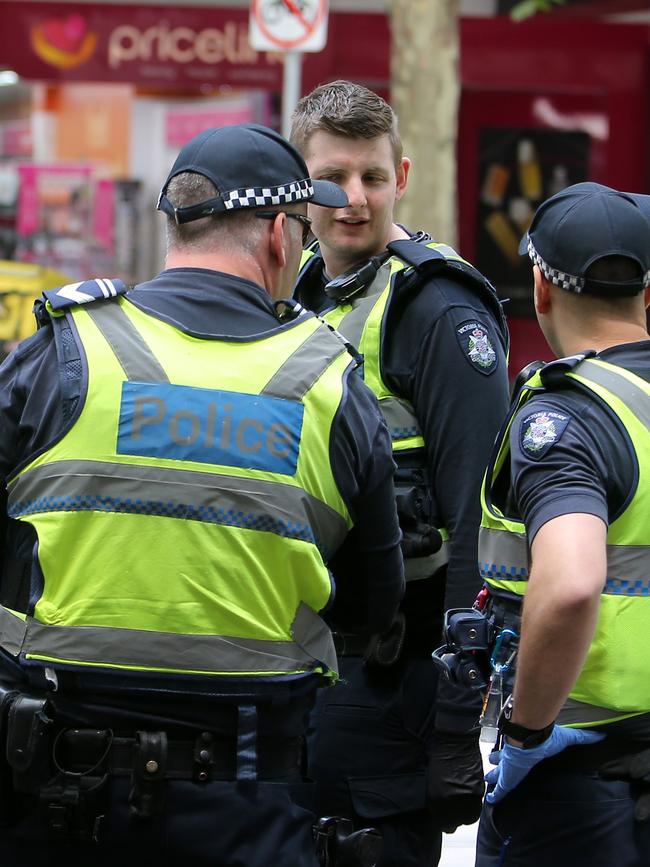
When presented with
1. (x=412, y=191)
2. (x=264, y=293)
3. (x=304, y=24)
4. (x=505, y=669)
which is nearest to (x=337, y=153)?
(x=264, y=293)

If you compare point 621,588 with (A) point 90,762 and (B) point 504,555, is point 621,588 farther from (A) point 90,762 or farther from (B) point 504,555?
(A) point 90,762

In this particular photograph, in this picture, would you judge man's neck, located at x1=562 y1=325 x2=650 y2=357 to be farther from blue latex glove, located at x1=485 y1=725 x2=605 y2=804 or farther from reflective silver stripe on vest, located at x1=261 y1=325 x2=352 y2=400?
blue latex glove, located at x1=485 y1=725 x2=605 y2=804

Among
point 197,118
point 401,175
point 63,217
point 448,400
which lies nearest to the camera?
point 448,400

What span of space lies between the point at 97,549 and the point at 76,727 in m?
0.33

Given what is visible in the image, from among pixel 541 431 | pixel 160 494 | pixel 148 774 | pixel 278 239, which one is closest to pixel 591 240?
pixel 541 431

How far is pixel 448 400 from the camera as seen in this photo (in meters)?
3.40

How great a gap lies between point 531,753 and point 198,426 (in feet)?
2.81

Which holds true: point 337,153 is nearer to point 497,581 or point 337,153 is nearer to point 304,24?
point 497,581

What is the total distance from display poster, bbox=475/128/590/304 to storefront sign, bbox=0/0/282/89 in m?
1.84

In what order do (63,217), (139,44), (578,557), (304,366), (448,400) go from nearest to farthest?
1. (578,557)
2. (304,366)
3. (448,400)
4. (139,44)
5. (63,217)

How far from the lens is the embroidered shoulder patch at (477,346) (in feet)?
11.2

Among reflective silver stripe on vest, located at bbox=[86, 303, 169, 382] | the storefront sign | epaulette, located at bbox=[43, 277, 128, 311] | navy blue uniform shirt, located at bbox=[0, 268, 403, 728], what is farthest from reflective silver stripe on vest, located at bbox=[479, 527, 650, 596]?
the storefront sign

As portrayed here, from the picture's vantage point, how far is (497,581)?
2.83m

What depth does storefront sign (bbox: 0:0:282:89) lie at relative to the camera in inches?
421
